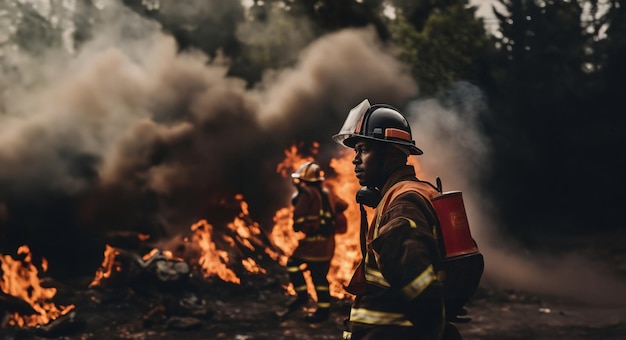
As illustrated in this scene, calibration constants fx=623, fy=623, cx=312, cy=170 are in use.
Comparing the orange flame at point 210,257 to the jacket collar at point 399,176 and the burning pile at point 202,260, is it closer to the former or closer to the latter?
the burning pile at point 202,260

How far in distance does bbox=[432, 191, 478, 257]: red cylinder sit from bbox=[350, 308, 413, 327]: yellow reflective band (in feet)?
1.33

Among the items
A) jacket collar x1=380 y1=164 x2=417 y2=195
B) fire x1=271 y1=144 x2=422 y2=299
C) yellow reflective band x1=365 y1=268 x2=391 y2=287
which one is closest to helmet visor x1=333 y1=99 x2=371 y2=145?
jacket collar x1=380 y1=164 x2=417 y2=195

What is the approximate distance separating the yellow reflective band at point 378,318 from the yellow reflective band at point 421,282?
20 centimetres

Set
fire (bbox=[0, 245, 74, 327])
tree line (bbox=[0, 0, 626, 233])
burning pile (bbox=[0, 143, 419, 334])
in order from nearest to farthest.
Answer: fire (bbox=[0, 245, 74, 327]) → burning pile (bbox=[0, 143, 419, 334]) → tree line (bbox=[0, 0, 626, 233])

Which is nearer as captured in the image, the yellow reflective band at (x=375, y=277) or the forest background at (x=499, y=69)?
A: the yellow reflective band at (x=375, y=277)

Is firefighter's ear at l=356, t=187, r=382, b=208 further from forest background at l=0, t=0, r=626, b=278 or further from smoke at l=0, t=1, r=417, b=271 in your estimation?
forest background at l=0, t=0, r=626, b=278

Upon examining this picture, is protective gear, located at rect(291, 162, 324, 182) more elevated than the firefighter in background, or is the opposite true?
protective gear, located at rect(291, 162, 324, 182)

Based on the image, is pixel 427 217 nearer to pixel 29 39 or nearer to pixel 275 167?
pixel 275 167

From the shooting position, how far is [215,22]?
17656 millimetres

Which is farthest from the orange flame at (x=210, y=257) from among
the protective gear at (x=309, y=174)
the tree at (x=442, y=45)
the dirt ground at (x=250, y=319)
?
the tree at (x=442, y=45)

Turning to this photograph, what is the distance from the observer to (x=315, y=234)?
9.12 m

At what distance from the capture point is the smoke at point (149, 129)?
11.7 metres

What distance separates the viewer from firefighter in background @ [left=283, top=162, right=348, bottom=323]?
9031 mm

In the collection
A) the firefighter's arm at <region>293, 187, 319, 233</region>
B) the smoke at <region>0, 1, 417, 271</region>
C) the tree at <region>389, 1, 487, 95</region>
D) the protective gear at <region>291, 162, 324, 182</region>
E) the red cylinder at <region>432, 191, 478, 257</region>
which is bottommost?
the red cylinder at <region>432, 191, 478, 257</region>
